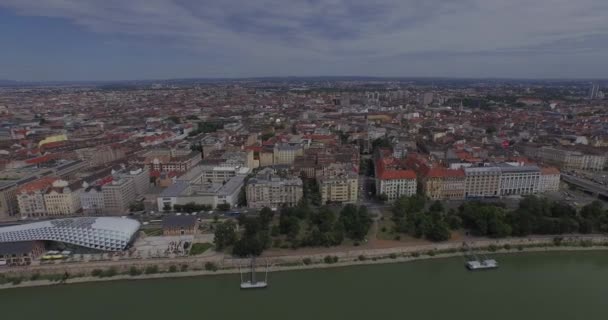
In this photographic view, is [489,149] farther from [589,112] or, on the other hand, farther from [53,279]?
[589,112]

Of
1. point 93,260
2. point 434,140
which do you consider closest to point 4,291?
point 93,260

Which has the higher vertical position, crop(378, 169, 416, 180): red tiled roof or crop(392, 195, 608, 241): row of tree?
crop(378, 169, 416, 180): red tiled roof

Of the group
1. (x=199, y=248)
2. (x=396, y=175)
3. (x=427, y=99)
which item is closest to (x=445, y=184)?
(x=396, y=175)

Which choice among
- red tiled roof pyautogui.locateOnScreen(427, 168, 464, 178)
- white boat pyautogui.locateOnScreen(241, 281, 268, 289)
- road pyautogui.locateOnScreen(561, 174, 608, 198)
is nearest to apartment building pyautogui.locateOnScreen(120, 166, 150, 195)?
white boat pyautogui.locateOnScreen(241, 281, 268, 289)

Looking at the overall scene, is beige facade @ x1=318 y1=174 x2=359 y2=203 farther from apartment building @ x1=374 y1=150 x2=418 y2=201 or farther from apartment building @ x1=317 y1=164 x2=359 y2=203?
apartment building @ x1=374 y1=150 x2=418 y2=201

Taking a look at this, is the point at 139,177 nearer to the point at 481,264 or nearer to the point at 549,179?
the point at 481,264

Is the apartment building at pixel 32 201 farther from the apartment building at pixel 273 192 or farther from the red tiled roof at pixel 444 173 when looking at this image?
the red tiled roof at pixel 444 173
